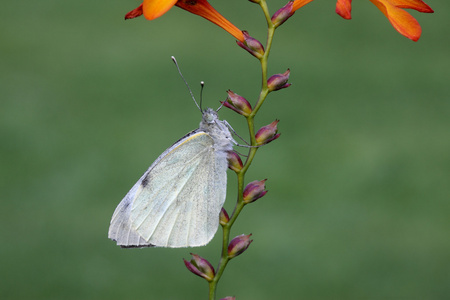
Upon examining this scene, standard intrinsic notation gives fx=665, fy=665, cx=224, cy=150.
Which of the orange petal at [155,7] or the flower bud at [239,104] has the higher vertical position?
the orange petal at [155,7]

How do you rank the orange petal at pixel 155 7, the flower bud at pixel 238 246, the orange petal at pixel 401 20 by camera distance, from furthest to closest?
the flower bud at pixel 238 246, the orange petal at pixel 401 20, the orange petal at pixel 155 7

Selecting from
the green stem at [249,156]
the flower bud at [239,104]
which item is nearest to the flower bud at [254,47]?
the green stem at [249,156]

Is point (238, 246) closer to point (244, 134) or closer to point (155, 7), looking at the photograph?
point (155, 7)

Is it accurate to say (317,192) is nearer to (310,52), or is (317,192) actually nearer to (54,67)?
(310,52)

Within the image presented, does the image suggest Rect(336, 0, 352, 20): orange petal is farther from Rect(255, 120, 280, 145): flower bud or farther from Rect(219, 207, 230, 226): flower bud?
Rect(219, 207, 230, 226): flower bud

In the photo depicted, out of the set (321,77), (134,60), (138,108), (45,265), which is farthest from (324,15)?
(45,265)

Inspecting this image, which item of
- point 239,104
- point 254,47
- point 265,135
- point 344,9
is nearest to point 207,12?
point 254,47

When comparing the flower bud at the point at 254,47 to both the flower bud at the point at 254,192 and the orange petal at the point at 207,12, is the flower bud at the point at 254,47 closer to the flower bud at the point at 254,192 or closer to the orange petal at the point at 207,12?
the orange petal at the point at 207,12
